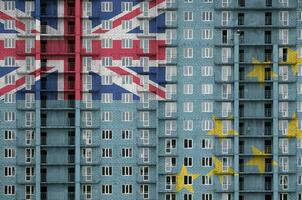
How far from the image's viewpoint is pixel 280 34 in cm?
9481

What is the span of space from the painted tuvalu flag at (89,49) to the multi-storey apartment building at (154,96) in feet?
0.44

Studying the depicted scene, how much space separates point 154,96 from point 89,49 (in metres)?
10.8

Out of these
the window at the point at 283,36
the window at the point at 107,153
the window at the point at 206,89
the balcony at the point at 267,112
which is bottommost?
the window at the point at 107,153

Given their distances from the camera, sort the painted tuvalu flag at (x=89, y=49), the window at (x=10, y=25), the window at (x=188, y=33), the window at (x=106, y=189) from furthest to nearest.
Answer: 1. the window at (x=10, y=25)
2. the window at (x=188, y=33)
3. the painted tuvalu flag at (x=89, y=49)
4. the window at (x=106, y=189)

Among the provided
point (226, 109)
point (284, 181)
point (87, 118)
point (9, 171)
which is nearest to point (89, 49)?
point (87, 118)

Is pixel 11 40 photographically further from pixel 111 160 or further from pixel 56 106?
pixel 111 160

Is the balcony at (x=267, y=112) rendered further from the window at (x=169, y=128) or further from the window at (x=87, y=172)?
the window at (x=87, y=172)

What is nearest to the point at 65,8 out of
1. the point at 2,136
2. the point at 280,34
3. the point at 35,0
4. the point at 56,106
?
the point at 35,0

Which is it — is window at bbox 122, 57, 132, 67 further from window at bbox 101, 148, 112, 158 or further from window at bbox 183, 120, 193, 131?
window at bbox 101, 148, 112, 158

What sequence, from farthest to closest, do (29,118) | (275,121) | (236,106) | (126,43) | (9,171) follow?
(126,43)
(29,118)
(9,171)
(236,106)
(275,121)

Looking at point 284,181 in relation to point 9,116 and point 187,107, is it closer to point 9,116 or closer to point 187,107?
point 187,107

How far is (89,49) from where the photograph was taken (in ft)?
311

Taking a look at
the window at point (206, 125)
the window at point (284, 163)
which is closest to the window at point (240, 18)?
the window at point (206, 125)

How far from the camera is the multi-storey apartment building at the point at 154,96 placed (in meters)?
93.7
